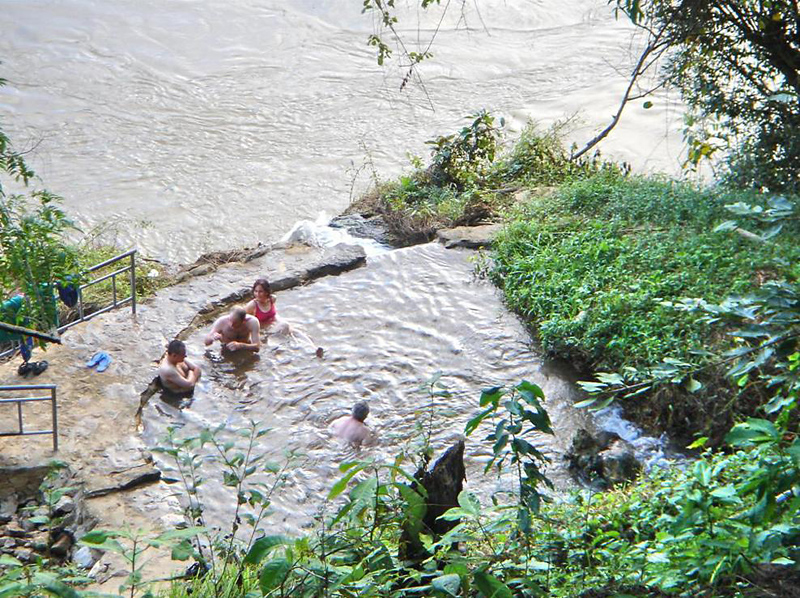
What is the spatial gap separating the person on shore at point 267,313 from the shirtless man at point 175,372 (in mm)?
1283

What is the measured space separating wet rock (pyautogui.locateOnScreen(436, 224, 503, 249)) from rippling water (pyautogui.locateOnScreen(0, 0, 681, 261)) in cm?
284

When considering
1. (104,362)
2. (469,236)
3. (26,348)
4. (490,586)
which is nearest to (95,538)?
(490,586)

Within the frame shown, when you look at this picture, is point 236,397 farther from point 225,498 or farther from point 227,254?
point 227,254

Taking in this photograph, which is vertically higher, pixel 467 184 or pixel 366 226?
pixel 467 184

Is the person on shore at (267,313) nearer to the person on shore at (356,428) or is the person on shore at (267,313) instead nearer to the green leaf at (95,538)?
the person on shore at (356,428)

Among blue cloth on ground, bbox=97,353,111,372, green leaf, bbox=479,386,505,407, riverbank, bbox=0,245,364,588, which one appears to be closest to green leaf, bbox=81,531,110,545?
green leaf, bbox=479,386,505,407

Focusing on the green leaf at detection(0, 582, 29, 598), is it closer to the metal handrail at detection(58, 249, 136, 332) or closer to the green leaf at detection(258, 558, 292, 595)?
the green leaf at detection(258, 558, 292, 595)

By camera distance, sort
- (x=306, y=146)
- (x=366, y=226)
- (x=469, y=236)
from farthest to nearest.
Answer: (x=306, y=146), (x=366, y=226), (x=469, y=236)

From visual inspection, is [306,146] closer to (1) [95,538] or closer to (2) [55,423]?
(2) [55,423]

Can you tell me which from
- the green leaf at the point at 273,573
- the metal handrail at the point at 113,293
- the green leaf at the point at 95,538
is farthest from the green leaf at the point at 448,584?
the metal handrail at the point at 113,293

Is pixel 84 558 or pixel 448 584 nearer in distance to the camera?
pixel 448 584

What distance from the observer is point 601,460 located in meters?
6.93

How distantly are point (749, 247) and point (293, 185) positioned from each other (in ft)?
Result: 27.2

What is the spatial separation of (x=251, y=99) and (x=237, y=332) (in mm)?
9865
